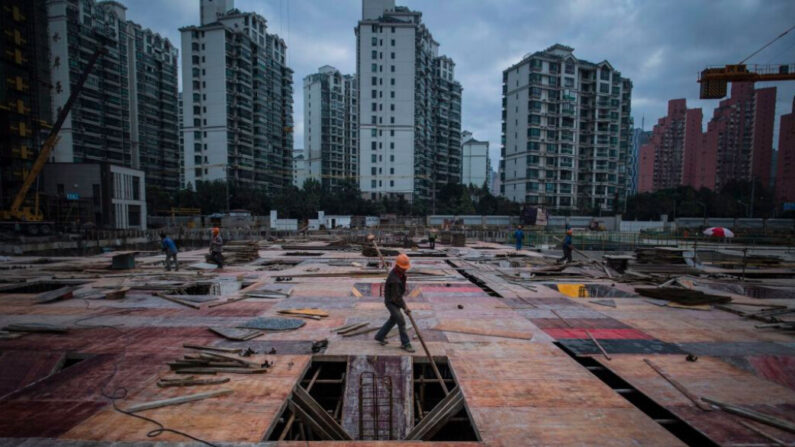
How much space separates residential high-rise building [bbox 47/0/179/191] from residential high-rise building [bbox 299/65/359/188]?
33234mm

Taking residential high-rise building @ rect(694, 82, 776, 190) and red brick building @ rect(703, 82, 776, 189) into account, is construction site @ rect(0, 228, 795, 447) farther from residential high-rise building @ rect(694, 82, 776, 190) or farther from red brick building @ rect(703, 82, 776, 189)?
residential high-rise building @ rect(694, 82, 776, 190)

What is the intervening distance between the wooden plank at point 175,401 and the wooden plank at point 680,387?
619 centimetres

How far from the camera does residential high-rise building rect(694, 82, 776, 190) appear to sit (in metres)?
76.8

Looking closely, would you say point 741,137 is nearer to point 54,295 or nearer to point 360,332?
point 360,332

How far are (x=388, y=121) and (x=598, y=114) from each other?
42399 millimetres

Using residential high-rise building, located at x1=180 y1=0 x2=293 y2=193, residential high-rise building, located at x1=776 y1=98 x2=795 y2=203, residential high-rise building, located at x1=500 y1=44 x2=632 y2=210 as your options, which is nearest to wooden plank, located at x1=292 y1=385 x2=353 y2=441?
residential high-rise building, located at x1=180 y1=0 x2=293 y2=193

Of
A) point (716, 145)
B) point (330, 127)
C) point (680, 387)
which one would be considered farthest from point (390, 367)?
point (716, 145)

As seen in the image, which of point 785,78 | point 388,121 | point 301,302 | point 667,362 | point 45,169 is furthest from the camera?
point 388,121

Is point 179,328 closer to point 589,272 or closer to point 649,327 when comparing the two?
point 649,327

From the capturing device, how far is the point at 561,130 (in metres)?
69.0

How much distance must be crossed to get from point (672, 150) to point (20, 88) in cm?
13906

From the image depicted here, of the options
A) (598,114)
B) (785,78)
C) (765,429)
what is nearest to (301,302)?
(765,429)

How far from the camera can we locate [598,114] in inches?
2808

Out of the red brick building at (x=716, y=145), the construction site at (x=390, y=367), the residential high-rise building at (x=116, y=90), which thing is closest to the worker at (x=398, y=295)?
the construction site at (x=390, y=367)
